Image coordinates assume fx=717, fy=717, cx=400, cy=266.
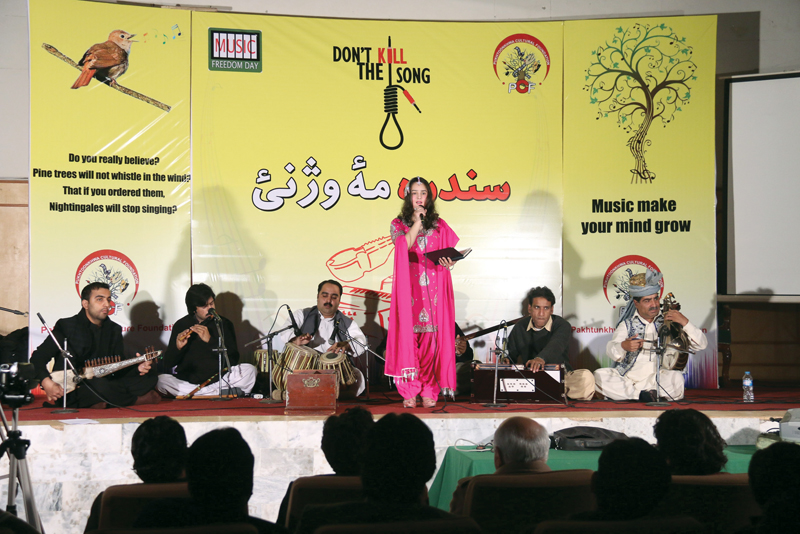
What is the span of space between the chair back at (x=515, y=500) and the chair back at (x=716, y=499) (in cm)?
32

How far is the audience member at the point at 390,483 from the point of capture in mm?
1757

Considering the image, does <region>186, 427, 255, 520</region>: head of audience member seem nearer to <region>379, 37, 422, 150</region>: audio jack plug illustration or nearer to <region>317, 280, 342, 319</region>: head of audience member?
<region>317, 280, 342, 319</region>: head of audience member

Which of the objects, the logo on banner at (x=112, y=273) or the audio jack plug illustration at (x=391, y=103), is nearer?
the logo on banner at (x=112, y=273)

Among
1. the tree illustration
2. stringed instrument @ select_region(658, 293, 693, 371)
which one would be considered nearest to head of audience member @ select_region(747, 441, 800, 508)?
stringed instrument @ select_region(658, 293, 693, 371)

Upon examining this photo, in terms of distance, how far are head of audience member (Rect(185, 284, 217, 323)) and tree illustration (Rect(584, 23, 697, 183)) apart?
3.74m

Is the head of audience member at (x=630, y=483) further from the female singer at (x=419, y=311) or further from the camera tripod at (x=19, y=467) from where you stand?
the female singer at (x=419, y=311)

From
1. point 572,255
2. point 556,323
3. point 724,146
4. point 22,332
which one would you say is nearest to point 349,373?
point 556,323

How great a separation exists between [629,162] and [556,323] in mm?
1704

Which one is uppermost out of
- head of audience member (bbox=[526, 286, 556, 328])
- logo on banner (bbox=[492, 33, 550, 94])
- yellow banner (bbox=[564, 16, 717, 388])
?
logo on banner (bbox=[492, 33, 550, 94])

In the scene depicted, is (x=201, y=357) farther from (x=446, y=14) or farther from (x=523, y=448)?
(x=446, y=14)

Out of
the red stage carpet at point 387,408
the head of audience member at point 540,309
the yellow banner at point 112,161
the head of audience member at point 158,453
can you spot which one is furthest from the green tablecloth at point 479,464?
the yellow banner at point 112,161

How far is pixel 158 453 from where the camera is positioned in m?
2.39

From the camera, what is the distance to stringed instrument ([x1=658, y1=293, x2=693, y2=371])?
5.31 m

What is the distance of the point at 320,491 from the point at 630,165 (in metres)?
5.12
